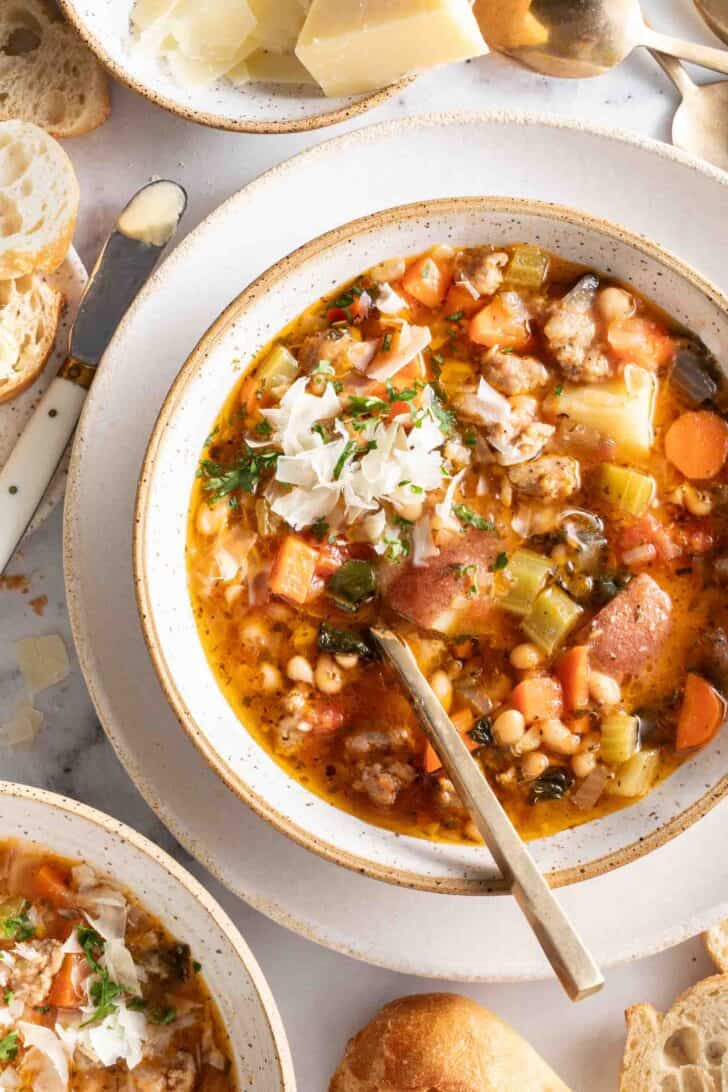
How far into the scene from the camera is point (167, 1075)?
13.0 feet

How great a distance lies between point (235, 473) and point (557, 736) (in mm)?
1301

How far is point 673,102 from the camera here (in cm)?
434

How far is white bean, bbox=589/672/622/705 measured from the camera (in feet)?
12.1

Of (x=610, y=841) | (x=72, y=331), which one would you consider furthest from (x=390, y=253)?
(x=610, y=841)

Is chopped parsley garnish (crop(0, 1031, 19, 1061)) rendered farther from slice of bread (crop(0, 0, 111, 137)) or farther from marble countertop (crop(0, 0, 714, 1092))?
slice of bread (crop(0, 0, 111, 137))

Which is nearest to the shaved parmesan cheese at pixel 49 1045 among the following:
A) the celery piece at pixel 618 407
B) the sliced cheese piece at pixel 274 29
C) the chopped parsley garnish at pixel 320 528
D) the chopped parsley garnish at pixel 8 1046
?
the chopped parsley garnish at pixel 8 1046

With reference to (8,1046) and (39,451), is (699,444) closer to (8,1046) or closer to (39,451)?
(39,451)

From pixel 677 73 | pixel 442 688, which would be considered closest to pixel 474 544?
pixel 442 688

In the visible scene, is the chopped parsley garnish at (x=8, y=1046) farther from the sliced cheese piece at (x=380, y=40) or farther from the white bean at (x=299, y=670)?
the sliced cheese piece at (x=380, y=40)

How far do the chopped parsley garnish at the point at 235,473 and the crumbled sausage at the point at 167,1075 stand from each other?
1.91 meters

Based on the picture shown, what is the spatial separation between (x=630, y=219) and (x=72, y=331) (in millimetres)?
1933

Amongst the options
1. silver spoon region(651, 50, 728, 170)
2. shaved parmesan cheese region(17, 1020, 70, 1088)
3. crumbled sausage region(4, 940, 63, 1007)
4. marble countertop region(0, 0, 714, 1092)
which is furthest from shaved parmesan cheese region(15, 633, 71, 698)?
silver spoon region(651, 50, 728, 170)

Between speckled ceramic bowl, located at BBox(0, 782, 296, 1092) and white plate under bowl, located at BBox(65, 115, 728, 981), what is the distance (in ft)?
0.60

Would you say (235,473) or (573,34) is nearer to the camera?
(235,473)
